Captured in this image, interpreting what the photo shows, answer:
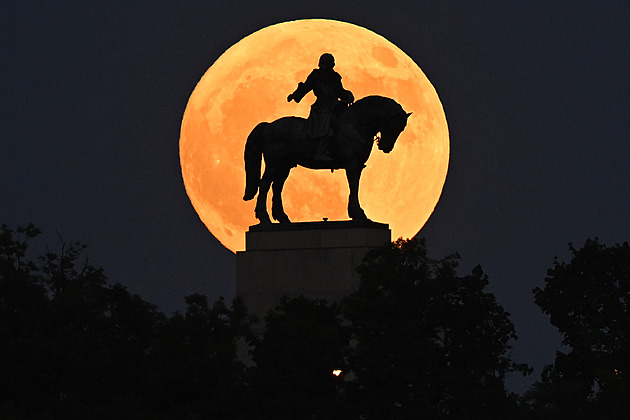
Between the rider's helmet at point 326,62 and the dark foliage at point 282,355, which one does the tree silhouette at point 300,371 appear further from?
the rider's helmet at point 326,62

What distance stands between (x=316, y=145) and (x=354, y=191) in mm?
1627

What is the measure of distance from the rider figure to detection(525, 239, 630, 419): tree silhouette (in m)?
7.59

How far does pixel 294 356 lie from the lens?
196 feet

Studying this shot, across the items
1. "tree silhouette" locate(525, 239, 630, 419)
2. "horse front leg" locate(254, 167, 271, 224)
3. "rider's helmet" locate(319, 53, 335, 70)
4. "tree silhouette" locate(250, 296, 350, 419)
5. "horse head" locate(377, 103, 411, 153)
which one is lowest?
"tree silhouette" locate(250, 296, 350, 419)

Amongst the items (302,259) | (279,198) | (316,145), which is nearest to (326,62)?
(316,145)

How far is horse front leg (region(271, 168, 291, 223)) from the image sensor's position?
67.2 metres

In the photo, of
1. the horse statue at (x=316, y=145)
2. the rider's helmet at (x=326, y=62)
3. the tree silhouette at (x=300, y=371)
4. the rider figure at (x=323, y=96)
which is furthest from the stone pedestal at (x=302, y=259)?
the tree silhouette at (x=300, y=371)

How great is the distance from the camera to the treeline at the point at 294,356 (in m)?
58.9

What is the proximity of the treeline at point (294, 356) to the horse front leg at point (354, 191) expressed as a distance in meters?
1.92

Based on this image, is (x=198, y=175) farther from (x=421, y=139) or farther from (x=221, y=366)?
(x=221, y=366)

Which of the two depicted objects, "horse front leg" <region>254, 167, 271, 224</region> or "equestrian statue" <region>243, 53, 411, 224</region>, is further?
"horse front leg" <region>254, 167, 271, 224</region>

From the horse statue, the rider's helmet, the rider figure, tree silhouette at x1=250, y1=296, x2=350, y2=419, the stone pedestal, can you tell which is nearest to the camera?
tree silhouette at x1=250, y1=296, x2=350, y2=419

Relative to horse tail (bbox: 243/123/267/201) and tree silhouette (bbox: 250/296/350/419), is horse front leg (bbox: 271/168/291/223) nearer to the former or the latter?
horse tail (bbox: 243/123/267/201)

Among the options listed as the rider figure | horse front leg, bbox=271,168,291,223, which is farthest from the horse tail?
the rider figure
